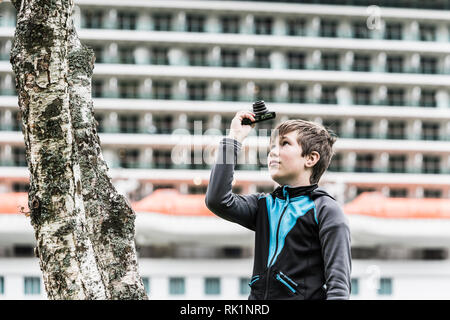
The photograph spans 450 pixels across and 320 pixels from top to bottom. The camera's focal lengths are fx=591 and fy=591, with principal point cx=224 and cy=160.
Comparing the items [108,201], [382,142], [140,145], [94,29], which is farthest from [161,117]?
[108,201]

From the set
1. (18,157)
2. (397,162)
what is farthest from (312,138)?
(397,162)

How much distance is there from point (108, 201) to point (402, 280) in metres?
35.1

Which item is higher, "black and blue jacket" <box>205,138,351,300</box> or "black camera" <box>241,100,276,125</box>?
"black camera" <box>241,100,276,125</box>

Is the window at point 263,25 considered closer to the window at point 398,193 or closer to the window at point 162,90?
the window at point 162,90

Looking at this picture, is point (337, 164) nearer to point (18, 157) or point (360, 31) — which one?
point (360, 31)

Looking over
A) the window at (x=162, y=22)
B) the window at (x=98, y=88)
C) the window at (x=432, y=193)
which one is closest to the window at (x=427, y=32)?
the window at (x=432, y=193)

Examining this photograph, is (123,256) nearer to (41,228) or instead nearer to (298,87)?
(41,228)

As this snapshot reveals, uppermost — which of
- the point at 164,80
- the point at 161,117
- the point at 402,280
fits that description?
the point at 164,80

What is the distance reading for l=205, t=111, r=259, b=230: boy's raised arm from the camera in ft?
8.47

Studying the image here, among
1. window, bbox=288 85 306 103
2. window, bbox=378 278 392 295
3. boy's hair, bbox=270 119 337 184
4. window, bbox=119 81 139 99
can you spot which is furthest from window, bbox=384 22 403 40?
boy's hair, bbox=270 119 337 184

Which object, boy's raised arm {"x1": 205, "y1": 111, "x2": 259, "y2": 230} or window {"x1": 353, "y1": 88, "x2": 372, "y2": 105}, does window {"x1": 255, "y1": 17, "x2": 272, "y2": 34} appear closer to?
window {"x1": 353, "y1": 88, "x2": 372, "y2": 105}

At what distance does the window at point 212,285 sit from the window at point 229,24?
18.9 meters

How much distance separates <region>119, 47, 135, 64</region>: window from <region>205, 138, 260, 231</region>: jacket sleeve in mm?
41294
